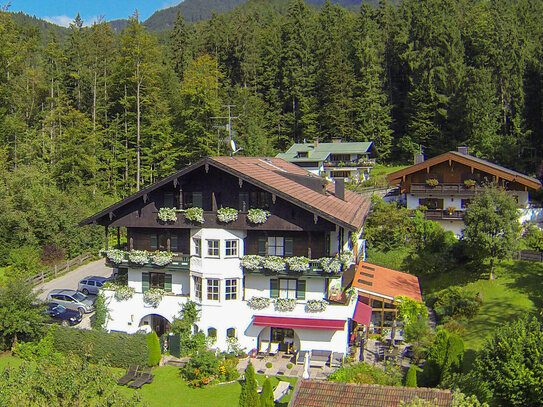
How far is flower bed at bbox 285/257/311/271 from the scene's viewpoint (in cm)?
2719

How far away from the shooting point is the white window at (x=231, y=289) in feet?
94.1

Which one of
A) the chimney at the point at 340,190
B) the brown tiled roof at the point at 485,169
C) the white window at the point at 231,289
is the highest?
the brown tiled roof at the point at 485,169

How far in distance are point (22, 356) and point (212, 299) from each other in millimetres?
10263

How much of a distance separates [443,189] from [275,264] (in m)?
25.2

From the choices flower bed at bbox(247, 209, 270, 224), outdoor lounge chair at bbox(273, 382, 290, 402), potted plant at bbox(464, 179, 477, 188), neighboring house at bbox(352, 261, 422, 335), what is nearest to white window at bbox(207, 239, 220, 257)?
flower bed at bbox(247, 209, 270, 224)

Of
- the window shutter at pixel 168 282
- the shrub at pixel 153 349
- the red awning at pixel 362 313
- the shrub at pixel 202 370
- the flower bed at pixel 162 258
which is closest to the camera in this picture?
the shrub at pixel 202 370

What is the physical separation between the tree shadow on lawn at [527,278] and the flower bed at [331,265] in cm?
1358

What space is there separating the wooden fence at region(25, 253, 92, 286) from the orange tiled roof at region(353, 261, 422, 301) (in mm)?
25598

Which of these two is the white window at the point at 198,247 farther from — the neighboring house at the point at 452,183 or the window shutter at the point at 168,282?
the neighboring house at the point at 452,183

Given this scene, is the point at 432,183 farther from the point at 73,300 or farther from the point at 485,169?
the point at 73,300

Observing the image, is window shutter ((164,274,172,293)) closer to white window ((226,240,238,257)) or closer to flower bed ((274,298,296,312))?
white window ((226,240,238,257))

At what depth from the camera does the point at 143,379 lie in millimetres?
24875

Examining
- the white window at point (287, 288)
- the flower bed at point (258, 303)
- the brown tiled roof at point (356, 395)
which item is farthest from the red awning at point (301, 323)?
the brown tiled roof at point (356, 395)

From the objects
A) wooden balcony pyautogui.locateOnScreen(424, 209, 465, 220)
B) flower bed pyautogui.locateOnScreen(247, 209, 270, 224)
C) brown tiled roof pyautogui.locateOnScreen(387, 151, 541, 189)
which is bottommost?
flower bed pyautogui.locateOnScreen(247, 209, 270, 224)
